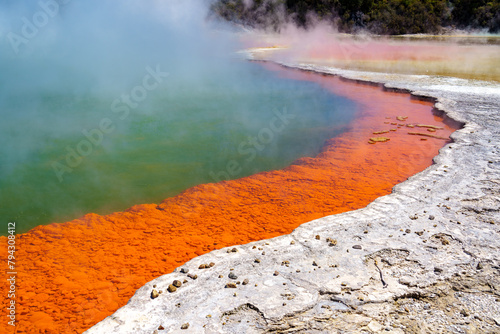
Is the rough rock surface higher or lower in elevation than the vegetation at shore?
lower

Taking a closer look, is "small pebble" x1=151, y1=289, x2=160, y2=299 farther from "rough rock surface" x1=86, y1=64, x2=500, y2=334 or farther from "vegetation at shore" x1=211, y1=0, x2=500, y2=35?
"vegetation at shore" x1=211, y1=0, x2=500, y2=35

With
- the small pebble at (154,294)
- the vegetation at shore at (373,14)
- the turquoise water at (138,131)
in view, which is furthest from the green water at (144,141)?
the vegetation at shore at (373,14)

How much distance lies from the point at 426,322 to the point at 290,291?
0.78 metres

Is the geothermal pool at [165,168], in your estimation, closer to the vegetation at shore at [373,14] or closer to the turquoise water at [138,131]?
the turquoise water at [138,131]

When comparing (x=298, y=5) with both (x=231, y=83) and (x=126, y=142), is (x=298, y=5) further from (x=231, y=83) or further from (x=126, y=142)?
(x=126, y=142)

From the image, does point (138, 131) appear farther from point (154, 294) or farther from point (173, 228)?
point (154, 294)

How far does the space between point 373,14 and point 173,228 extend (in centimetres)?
3440

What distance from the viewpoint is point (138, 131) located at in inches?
249

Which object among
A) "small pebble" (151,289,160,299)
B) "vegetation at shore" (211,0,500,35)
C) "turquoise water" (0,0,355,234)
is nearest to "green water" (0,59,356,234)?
"turquoise water" (0,0,355,234)

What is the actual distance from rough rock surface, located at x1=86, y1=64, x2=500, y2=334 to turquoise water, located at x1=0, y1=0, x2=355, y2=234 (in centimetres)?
195

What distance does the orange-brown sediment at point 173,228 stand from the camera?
8.45ft

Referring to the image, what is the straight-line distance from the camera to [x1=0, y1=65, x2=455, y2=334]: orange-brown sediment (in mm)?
2576

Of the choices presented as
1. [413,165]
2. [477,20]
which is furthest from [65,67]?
[477,20]

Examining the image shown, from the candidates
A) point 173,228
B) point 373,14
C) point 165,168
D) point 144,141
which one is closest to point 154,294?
point 173,228
